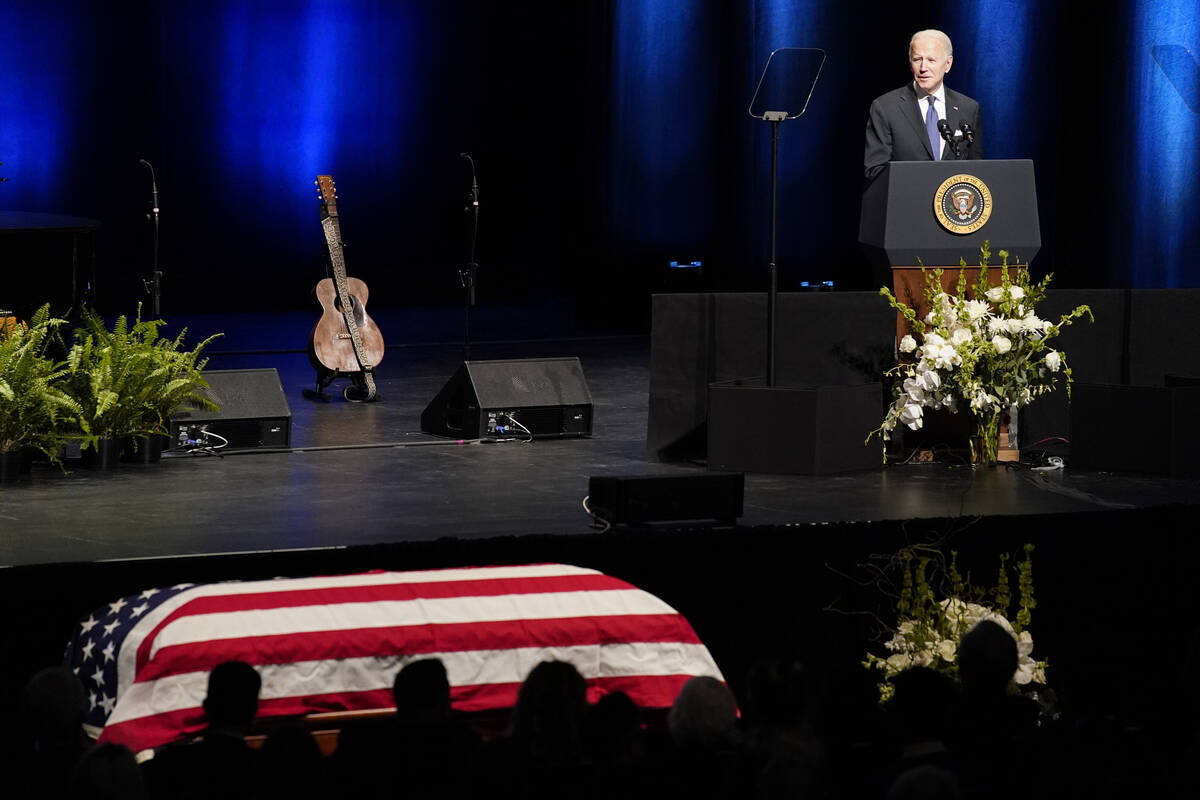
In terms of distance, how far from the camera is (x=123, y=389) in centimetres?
720

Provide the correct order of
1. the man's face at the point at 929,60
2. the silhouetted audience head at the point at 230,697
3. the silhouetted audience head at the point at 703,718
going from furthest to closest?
the man's face at the point at 929,60
the silhouetted audience head at the point at 230,697
the silhouetted audience head at the point at 703,718

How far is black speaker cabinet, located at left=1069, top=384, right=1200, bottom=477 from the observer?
279 inches

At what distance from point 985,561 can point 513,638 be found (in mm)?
2159

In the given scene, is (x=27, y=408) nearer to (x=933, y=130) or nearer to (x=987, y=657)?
(x=933, y=130)

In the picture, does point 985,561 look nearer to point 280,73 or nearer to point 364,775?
point 364,775

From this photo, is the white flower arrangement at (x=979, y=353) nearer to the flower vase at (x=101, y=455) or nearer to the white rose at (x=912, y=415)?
the white rose at (x=912, y=415)

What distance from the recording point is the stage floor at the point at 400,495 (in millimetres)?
5770

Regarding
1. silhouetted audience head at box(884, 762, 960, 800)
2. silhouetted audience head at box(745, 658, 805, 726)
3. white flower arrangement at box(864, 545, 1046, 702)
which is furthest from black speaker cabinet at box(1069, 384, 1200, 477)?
silhouetted audience head at box(884, 762, 960, 800)

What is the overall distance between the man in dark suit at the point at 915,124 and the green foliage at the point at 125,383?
3259 millimetres

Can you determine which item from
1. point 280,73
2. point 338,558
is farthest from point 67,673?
point 280,73

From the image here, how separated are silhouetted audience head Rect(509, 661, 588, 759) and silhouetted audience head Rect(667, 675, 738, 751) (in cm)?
21

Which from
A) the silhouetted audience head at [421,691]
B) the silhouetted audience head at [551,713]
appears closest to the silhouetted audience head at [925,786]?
the silhouetted audience head at [551,713]

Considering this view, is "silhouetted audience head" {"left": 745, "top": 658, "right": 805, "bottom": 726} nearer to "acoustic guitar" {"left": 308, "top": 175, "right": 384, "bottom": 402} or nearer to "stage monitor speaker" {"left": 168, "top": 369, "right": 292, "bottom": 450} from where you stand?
"stage monitor speaker" {"left": 168, "top": 369, "right": 292, "bottom": 450}

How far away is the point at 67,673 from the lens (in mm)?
3725
